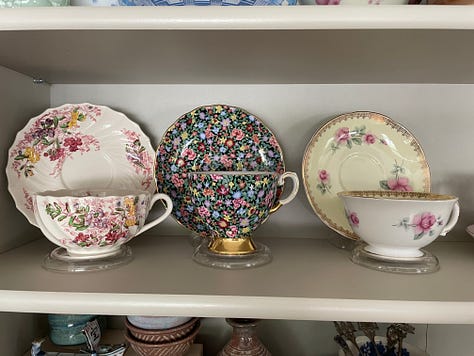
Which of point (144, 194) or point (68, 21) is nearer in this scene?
point (68, 21)

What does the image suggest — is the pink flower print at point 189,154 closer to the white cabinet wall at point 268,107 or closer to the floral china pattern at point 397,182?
the white cabinet wall at point 268,107

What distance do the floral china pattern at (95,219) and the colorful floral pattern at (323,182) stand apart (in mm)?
313

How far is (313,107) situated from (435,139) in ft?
0.75

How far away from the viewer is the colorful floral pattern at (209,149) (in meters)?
0.73

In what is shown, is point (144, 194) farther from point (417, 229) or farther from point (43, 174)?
point (417, 229)

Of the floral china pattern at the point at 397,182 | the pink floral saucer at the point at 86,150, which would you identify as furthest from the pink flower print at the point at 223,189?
the floral china pattern at the point at 397,182

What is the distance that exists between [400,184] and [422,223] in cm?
18

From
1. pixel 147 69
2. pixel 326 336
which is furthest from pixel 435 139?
pixel 147 69

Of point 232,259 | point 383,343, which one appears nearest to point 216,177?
point 232,259

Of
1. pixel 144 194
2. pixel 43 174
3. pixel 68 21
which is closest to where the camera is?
pixel 68 21

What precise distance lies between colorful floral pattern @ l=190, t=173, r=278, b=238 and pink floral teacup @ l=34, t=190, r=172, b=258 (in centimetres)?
9

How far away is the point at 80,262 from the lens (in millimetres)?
593

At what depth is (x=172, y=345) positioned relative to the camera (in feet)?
2.16

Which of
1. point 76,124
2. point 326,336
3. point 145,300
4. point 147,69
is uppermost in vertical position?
point 147,69
